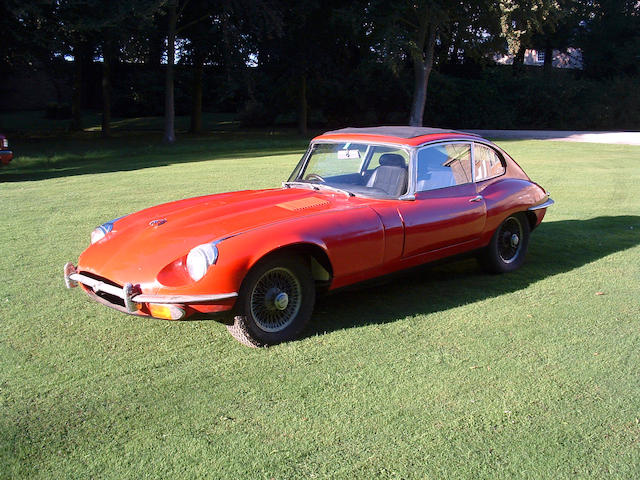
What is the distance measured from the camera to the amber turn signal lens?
4.07m

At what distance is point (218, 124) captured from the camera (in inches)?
1636

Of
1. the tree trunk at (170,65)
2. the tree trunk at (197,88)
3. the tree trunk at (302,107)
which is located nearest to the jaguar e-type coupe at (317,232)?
the tree trunk at (170,65)

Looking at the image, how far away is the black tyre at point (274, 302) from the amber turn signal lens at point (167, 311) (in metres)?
0.38

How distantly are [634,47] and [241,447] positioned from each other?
4417cm

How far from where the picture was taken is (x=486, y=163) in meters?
6.32

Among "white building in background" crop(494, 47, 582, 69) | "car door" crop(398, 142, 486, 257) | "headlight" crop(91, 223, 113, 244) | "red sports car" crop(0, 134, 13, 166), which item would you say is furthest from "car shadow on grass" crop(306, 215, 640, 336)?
"white building in background" crop(494, 47, 582, 69)

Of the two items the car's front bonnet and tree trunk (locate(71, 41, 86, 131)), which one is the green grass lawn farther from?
tree trunk (locate(71, 41, 86, 131))

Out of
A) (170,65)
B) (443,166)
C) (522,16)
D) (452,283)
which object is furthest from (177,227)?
(522,16)

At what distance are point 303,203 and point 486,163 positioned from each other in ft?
7.34

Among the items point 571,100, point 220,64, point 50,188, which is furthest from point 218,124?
point 50,188

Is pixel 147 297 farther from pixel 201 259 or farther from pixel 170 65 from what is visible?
pixel 170 65

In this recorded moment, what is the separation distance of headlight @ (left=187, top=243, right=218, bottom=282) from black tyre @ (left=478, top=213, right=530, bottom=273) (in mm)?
2984

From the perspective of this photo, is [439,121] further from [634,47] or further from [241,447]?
Answer: [241,447]

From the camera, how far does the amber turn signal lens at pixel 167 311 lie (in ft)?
13.3
